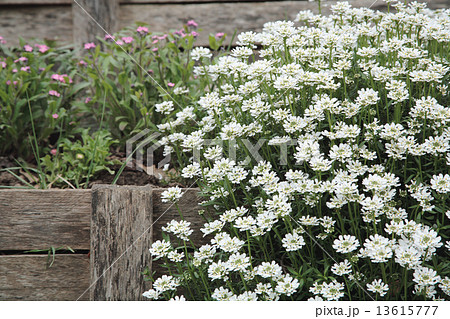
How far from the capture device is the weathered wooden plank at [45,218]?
2.15 m

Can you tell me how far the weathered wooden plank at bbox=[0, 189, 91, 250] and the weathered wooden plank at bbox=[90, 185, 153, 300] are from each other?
0.37 feet

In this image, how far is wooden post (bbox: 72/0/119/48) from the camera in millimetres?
3521

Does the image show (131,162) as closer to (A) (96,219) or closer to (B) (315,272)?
(A) (96,219)

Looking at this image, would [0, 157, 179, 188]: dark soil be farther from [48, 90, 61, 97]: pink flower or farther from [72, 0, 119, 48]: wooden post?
[72, 0, 119, 48]: wooden post

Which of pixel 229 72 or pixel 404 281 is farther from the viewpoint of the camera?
pixel 229 72

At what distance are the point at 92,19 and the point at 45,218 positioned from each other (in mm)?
1958

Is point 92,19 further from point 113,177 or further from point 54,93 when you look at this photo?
point 113,177

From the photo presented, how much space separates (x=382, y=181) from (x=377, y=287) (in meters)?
0.35

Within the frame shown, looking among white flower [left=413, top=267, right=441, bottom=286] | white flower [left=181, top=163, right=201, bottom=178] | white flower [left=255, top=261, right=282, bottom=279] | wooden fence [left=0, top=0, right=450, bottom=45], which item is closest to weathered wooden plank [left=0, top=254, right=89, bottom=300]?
white flower [left=181, top=163, right=201, bottom=178]

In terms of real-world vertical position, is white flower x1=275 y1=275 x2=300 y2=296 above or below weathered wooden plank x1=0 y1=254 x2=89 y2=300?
above

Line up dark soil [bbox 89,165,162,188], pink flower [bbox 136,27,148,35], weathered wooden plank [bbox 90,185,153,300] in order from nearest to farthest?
weathered wooden plank [bbox 90,185,153,300] < dark soil [bbox 89,165,162,188] < pink flower [bbox 136,27,148,35]

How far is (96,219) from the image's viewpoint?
2.07m

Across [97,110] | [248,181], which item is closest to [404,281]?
[248,181]

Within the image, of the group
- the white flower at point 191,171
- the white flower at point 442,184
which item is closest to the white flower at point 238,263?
the white flower at point 191,171
